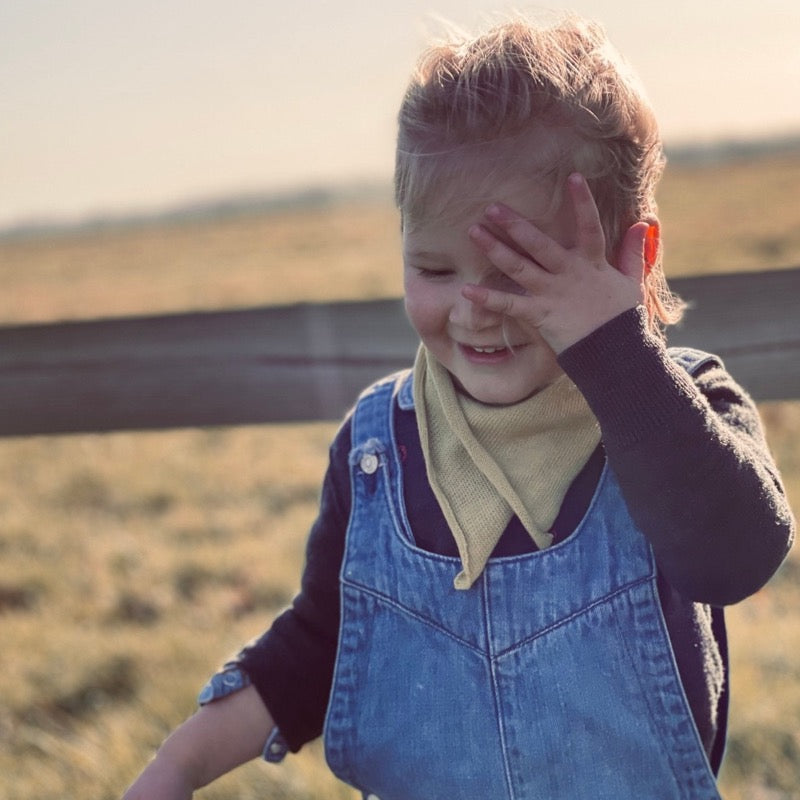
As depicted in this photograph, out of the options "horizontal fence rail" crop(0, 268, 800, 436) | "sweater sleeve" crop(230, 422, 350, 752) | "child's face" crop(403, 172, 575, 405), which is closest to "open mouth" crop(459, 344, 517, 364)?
"child's face" crop(403, 172, 575, 405)

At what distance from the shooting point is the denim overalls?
1.49 metres

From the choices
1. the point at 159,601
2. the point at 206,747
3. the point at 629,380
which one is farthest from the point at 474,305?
the point at 159,601

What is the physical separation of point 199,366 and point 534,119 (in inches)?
39.7

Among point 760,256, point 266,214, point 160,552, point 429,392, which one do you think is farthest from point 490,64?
point 266,214

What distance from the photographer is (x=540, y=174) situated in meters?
1.42

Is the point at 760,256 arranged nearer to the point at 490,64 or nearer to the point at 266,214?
the point at 490,64

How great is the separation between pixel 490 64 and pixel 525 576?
0.69 meters

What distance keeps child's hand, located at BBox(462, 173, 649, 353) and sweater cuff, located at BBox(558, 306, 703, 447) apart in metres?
0.02

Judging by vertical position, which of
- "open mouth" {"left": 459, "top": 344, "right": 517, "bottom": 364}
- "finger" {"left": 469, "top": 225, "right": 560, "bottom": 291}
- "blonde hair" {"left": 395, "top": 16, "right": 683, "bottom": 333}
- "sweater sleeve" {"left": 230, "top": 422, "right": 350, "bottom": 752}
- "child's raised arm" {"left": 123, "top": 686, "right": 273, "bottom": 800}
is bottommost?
"child's raised arm" {"left": 123, "top": 686, "right": 273, "bottom": 800}

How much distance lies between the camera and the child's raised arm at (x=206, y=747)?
1622mm

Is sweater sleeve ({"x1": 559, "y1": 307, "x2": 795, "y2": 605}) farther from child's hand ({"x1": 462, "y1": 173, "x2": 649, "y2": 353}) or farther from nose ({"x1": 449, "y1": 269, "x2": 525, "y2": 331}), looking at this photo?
nose ({"x1": 449, "y1": 269, "x2": 525, "y2": 331})

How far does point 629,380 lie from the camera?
1348 mm

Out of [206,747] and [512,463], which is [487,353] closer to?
[512,463]

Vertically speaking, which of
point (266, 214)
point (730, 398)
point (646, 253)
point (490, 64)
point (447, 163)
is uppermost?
point (266, 214)
